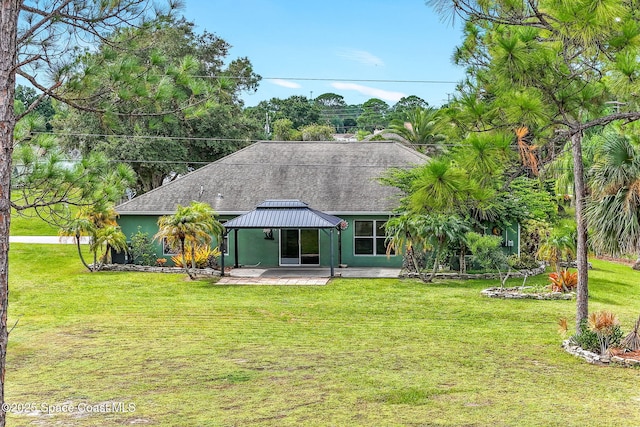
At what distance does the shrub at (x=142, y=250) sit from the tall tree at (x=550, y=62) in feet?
57.4

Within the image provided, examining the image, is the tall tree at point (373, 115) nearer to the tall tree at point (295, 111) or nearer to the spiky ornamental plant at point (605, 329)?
the tall tree at point (295, 111)

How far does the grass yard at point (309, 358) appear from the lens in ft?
30.5

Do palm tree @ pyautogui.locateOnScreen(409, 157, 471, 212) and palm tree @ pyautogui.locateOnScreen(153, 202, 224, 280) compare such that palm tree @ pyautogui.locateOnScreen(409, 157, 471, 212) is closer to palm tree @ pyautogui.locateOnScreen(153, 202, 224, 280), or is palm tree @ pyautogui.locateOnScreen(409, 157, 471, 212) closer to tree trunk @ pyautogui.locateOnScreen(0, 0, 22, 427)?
tree trunk @ pyautogui.locateOnScreen(0, 0, 22, 427)

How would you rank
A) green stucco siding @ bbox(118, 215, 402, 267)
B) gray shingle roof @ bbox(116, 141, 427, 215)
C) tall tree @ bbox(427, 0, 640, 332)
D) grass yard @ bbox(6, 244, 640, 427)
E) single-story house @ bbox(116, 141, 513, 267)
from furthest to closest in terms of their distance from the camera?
gray shingle roof @ bbox(116, 141, 427, 215)
green stucco siding @ bbox(118, 215, 402, 267)
single-story house @ bbox(116, 141, 513, 267)
grass yard @ bbox(6, 244, 640, 427)
tall tree @ bbox(427, 0, 640, 332)

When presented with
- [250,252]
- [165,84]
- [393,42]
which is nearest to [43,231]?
[250,252]

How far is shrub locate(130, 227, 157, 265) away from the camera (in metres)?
25.5

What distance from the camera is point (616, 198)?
12.2 m

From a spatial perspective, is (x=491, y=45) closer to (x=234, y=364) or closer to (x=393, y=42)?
(x=234, y=364)

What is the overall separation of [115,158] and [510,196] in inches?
797

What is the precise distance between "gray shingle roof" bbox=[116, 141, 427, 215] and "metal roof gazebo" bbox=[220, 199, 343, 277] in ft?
4.47

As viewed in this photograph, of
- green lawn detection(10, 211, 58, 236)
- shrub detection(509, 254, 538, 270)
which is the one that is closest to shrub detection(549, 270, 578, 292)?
shrub detection(509, 254, 538, 270)

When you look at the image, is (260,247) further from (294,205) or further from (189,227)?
(189,227)

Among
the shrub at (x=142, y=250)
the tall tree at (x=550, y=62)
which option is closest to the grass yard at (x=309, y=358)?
the shrub at (x=142, y=250)

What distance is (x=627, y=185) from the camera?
12.1m
